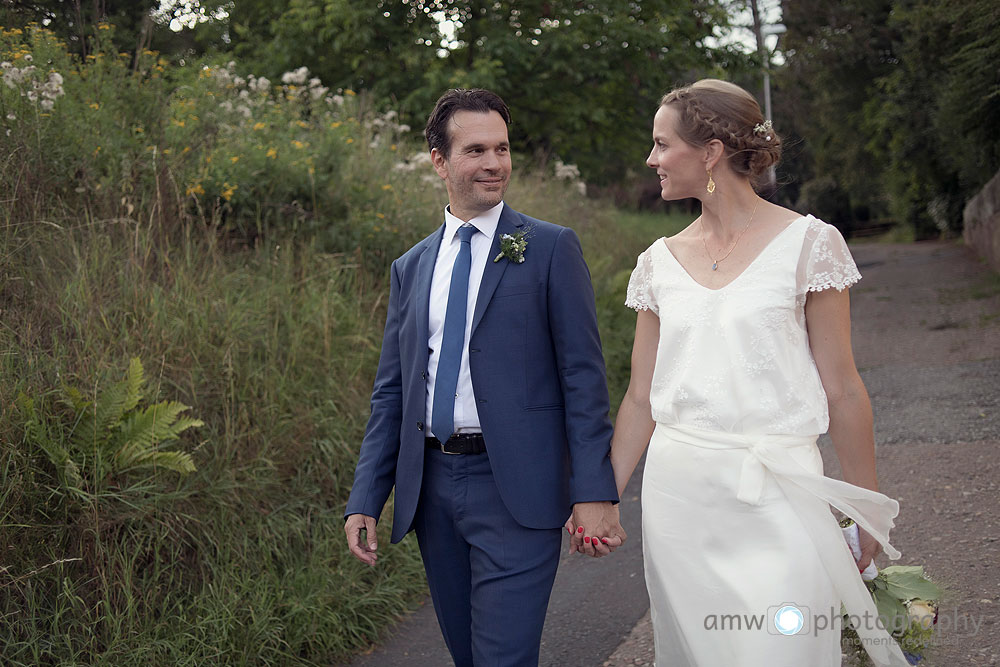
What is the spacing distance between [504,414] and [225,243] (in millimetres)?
4354

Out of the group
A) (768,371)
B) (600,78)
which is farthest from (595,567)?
(600,78)

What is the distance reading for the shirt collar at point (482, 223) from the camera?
125 inches

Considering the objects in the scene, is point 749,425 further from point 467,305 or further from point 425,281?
point 425,281

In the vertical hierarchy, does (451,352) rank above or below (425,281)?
below

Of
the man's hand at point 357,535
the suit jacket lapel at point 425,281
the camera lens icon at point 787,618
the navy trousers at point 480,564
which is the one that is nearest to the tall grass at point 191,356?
the man's hand at point 357,535

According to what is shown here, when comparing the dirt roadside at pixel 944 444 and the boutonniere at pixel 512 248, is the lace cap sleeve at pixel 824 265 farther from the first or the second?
the dirt roadside at pixel 944 444

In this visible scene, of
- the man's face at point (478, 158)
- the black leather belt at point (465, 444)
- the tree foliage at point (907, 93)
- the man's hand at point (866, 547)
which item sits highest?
the tree foliage at point (907, 93)

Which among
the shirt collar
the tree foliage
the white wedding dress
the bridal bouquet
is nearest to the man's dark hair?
the shirt collar

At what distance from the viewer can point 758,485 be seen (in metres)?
2.62

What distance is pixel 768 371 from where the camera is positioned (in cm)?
266

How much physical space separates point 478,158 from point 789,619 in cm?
173

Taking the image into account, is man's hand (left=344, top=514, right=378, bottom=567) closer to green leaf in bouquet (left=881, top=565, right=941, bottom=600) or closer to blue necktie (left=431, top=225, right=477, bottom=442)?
blue necktie (left=431, top=225, right=477, bottom=442)

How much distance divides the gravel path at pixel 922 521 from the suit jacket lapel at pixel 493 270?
1943 mm

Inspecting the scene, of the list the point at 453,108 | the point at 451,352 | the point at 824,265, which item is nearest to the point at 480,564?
the point at 451,352
